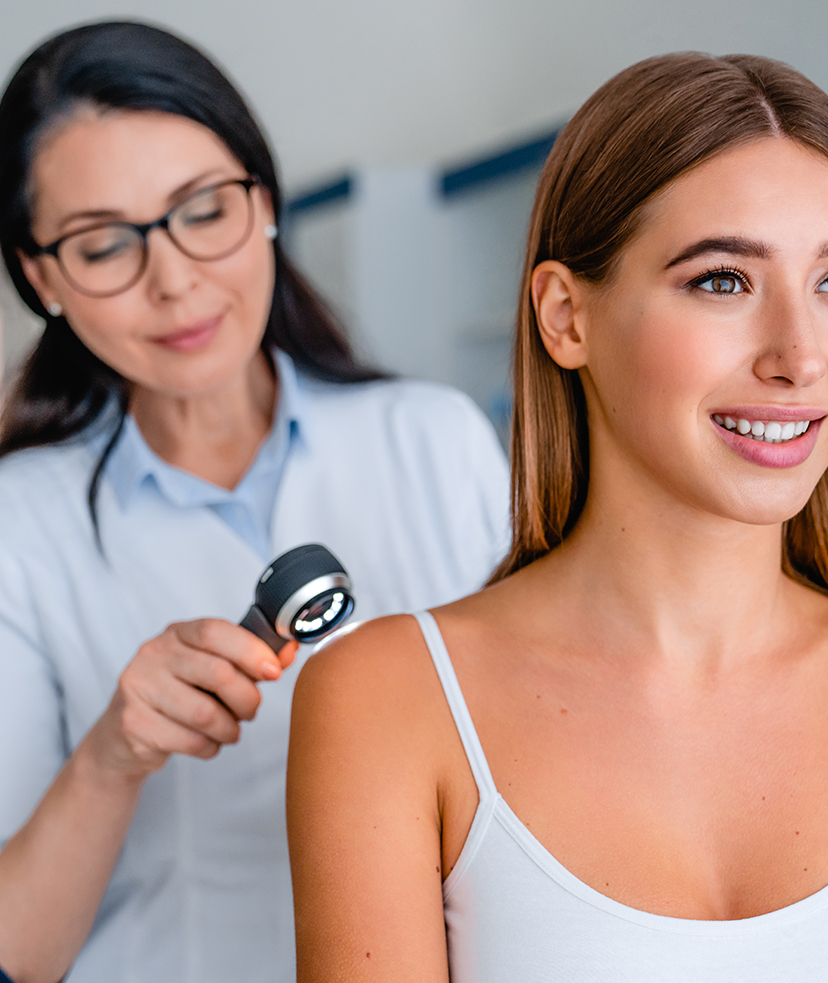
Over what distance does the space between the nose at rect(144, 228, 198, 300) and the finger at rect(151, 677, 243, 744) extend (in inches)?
20.1

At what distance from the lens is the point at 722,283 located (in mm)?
964

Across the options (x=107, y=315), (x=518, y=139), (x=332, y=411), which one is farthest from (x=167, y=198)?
(x=518, y=139)

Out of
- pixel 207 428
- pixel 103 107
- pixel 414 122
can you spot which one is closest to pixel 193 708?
pixel 207 428

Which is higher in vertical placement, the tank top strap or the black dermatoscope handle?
the black dermatoscope handle

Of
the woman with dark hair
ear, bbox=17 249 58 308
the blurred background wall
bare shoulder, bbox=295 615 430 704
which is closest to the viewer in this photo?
bare shoulder, bbox=295 615 430 704

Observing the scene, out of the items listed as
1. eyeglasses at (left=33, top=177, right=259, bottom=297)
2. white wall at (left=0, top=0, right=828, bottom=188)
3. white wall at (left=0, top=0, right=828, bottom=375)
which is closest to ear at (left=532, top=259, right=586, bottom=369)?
eyeglasses at (left=33, top=177, right=259, bottom=297)

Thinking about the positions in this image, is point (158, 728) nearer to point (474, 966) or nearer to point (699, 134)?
point (474, 966)

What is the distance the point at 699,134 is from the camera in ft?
3.18

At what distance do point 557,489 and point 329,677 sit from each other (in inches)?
13.1

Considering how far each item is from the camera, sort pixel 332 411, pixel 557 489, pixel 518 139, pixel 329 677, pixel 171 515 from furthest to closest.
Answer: pixel 518 139 → pixel 332 411 → pixel 171 515 → pixel 557 489 → pixel 329 677

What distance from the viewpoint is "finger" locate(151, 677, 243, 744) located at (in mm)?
1075

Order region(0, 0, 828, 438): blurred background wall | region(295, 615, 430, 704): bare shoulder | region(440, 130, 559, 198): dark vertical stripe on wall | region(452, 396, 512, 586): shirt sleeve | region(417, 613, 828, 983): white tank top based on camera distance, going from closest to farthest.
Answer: region(417, 613, 828, 983): white tank top
region(295, 615, 430, 704): bare shoulder
region(452, 396, 512, 586): shirt sleeve
region(440, 130, 559, 198): dark vertical stripe on wall
region(0, 0, 828, 438): blurred background wall

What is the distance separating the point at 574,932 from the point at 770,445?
46cm

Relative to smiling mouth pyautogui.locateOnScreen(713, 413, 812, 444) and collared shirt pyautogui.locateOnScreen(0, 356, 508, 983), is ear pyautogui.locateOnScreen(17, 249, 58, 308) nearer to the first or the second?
collared shirt pyautogui.locateOnScreen(0, 356, 508, 983)
